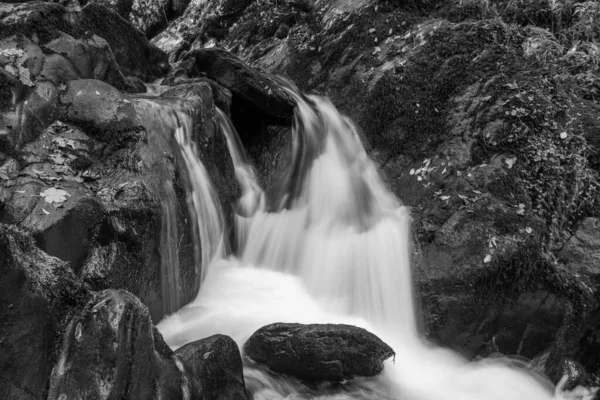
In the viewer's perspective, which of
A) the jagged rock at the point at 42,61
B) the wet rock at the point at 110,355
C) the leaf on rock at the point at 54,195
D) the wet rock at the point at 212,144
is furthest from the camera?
the wet rock at the point at 212,144

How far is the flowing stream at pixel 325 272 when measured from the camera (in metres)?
4.63

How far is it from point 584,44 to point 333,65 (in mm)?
4459

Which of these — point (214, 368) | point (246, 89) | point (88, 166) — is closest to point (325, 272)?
point (214, 368)

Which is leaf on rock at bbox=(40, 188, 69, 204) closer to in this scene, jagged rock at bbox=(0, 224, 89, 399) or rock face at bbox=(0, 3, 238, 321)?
rock face at bbox=(0, 3, 238, 321)

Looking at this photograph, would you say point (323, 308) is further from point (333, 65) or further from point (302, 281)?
point (333, 65)

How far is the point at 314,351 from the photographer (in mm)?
4125

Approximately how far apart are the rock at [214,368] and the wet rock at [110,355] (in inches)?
11.1

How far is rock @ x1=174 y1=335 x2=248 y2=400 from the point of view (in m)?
3.31

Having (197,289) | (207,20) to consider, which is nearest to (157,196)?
(197,289)

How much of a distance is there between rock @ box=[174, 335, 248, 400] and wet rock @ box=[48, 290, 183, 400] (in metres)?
0.28

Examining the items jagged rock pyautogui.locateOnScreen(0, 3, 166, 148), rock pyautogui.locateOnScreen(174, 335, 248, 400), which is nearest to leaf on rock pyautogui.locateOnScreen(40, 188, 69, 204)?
jagged rock pyautogui.locateOnScreen(0, 3, 166, 148)

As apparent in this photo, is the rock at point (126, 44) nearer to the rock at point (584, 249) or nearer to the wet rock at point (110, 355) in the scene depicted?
the wet rock at point (110, 355)

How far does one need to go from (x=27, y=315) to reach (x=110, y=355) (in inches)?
19.8

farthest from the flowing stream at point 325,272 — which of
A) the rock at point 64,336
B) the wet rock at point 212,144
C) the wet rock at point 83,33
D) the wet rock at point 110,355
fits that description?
the wet rock at point 83,33
